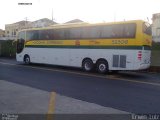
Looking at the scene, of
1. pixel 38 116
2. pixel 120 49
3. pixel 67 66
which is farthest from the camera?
pixel 67 66

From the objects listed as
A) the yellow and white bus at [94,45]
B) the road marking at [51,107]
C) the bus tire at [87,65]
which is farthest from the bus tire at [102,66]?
the road marking at [51,107]

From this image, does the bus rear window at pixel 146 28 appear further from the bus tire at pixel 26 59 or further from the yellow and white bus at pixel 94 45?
the bus tire at pixel 26 59

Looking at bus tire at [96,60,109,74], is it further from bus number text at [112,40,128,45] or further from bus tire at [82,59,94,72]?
bus number text at [112,40,128,45]

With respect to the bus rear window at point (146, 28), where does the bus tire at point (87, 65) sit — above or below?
below

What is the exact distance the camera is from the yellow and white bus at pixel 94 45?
1752 cm

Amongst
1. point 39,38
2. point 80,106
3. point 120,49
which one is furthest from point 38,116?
point 39,38

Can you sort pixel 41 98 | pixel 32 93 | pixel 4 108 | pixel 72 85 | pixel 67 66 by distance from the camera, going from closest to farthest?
1. pixel 4 108
2. pixel 41 98
3. pixel 32 93
4. pixel 72 85
5. pixel 67 66

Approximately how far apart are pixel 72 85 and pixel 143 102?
13.7 feet

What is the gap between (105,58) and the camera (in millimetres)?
19047

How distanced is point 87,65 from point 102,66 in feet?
4.80

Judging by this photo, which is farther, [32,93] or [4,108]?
[32,93]

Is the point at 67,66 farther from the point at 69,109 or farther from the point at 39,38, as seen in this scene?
the point at 69,109

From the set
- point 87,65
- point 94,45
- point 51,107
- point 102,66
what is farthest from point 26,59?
point 51,107

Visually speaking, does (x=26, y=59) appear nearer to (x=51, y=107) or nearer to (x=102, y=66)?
(x=102, y=66)
